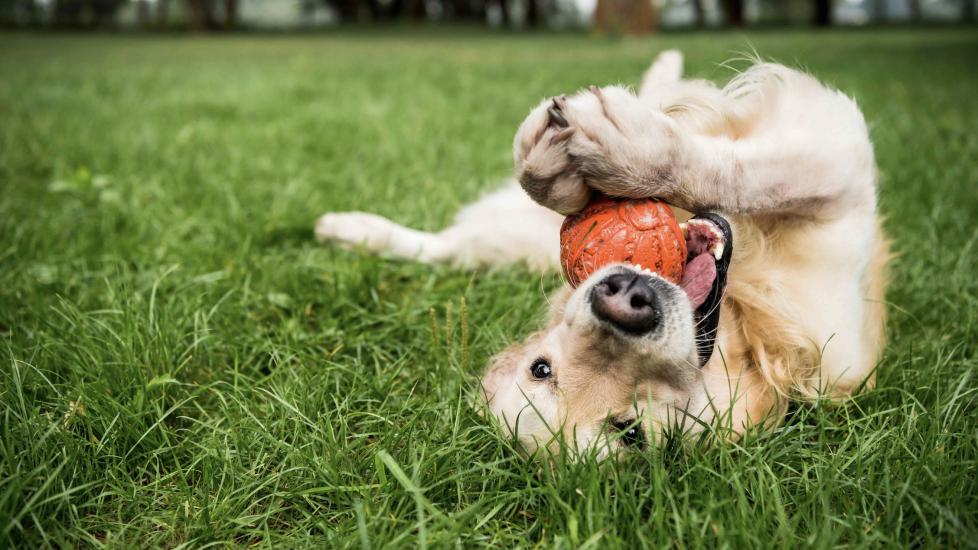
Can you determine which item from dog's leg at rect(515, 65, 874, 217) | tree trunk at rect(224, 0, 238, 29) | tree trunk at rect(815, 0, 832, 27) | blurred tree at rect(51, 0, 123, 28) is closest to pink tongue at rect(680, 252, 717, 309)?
dog's leg at rect(515, 65, 874, 217)

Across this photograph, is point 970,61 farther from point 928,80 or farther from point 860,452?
point 860,452

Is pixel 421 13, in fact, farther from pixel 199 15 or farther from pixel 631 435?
pixel 631 435

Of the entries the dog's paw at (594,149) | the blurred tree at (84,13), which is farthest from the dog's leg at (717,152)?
the blurred tree at (84,13)

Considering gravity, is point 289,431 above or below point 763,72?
below

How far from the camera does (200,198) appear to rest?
12.2 ft

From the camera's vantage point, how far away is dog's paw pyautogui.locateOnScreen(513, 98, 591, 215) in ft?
5.57

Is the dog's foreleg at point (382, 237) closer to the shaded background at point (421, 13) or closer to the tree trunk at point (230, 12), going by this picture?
the shaded background at point (421, 13)

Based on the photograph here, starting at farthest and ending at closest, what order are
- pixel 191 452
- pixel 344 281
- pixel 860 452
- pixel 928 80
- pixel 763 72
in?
pixel 928 80, pixel 344 281, pixel 763 72, pixel 191 452, pixel 860 452

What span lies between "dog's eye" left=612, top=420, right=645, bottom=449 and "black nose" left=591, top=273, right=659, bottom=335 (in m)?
0.27

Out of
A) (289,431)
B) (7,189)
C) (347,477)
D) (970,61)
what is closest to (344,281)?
(289,431)

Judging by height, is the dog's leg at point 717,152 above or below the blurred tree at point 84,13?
below

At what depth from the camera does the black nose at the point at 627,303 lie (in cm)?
156

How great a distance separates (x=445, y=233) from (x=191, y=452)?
1.58m

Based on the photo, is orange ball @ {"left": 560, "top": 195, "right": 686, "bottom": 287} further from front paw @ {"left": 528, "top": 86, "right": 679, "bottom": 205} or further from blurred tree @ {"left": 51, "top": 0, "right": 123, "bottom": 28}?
blurred tree @ {"left": 51, "top": 0, "right": 123, "bottom": 28}
